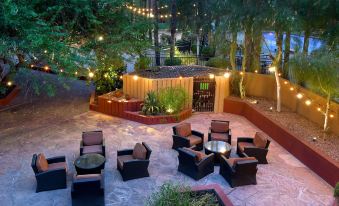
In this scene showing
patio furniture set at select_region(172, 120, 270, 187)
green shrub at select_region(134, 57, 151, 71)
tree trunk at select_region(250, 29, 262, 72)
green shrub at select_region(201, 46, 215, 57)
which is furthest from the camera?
green shrub at select_region(201, 46, 215, 57)

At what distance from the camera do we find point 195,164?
8852mm

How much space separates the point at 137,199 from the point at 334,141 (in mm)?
6326

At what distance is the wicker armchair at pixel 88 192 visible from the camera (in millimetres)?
7555

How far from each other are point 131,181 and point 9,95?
952cm

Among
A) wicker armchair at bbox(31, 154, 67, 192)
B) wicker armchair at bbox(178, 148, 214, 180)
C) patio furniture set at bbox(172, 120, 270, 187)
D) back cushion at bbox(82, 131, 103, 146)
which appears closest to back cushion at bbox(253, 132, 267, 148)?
patio furniture set at bbox(172, 120, 270, 187)

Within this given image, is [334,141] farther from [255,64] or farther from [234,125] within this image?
[255,64]

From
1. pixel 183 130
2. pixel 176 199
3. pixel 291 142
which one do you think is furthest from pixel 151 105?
pixel 176 199

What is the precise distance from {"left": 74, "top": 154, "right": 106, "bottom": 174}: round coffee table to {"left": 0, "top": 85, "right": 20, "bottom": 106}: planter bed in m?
7.77

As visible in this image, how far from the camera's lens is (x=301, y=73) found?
1129cm

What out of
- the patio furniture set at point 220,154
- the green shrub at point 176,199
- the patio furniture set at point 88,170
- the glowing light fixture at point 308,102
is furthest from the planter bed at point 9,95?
the glowing light fixture at point 308,102

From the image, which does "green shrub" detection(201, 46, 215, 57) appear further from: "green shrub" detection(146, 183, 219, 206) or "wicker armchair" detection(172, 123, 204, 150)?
"green shrub" detection(146, 183, 219, 206)

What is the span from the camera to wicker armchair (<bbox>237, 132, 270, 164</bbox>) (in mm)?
9844

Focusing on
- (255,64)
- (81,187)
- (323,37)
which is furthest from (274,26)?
(81,187)

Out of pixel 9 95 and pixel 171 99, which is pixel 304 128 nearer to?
pixel 171 99
